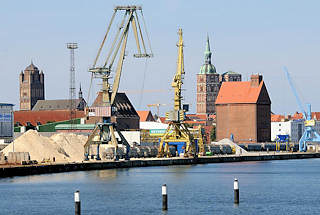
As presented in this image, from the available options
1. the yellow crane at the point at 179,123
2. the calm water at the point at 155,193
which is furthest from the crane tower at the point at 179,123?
the calm water at the point at 155,193

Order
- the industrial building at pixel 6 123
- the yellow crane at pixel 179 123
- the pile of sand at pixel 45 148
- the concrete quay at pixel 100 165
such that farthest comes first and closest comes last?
1. the yellow crane at pixel 179 123
2. the industrial building at pixel 6 123
3. the pile of sand at pixel 45 148
4. the concrete quay at pixel 100 165

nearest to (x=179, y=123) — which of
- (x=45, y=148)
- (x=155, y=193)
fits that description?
(x=45, y=148)

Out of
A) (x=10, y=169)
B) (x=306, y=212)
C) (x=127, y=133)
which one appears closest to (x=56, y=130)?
(x=127, y=133)

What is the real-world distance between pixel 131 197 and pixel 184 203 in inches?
236

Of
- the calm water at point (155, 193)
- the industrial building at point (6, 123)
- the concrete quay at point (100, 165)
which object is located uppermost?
the industrial building at point (6, 123)

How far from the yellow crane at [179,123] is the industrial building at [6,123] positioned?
22932mm

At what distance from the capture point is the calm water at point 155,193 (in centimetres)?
5559

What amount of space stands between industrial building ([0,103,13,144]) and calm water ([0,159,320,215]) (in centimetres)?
3071

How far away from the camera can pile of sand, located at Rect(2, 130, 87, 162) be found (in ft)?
350

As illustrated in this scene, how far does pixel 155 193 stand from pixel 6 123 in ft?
191

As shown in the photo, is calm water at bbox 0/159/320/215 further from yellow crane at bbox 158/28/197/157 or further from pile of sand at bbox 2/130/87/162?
yellow crane at bbox 158/28/197/157

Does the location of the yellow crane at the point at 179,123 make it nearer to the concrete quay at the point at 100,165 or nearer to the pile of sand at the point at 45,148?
the concrete quay at the point at 100,165

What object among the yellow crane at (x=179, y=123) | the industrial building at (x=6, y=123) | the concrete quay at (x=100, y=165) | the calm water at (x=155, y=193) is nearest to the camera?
the calm water at (x=155, y=193)

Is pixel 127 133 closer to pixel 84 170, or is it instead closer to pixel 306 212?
pixel 84 170
